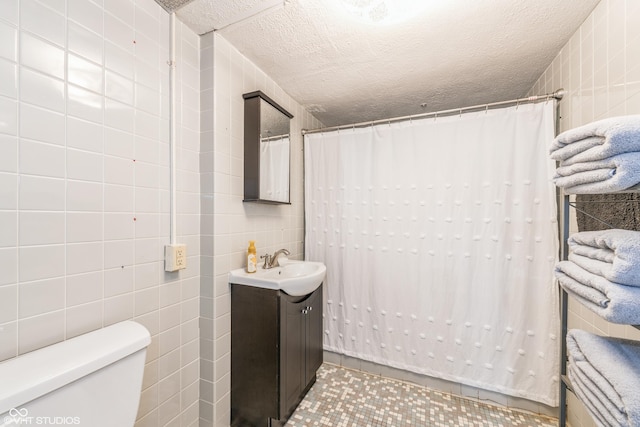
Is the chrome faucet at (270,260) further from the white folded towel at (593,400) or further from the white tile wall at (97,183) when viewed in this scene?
the white folded towel at (593,400)

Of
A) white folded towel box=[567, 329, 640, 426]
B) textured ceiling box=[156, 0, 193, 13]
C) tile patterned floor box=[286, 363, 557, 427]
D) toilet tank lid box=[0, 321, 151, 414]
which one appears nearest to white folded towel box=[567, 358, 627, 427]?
white folded towel box=[567, 329, 640, 426]

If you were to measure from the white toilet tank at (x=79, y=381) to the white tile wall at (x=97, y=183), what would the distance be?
11 cm

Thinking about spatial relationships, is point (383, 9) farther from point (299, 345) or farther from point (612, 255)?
point (299, 345)

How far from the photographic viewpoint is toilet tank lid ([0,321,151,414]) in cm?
60

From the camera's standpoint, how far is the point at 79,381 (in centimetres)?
71

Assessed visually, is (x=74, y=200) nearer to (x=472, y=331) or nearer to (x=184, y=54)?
(x=184, y=54)

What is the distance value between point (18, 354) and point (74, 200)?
0.47 m

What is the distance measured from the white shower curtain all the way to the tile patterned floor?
132mm

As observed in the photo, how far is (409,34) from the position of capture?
50.2 inches

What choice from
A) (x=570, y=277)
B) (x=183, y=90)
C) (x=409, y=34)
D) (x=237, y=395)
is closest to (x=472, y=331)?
(x=570, y=277)

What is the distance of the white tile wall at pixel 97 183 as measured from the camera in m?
0.74

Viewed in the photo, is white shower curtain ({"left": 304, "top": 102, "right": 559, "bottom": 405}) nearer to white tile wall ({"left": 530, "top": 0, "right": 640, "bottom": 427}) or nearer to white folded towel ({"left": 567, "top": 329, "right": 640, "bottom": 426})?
white tile wall ({"left": 530, "top": 0, "right": 640, "bottom": 427})

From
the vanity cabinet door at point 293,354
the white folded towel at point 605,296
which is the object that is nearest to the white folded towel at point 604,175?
the white folded towel at point 605,296

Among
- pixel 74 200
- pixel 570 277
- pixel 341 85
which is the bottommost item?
pixel 570 277
